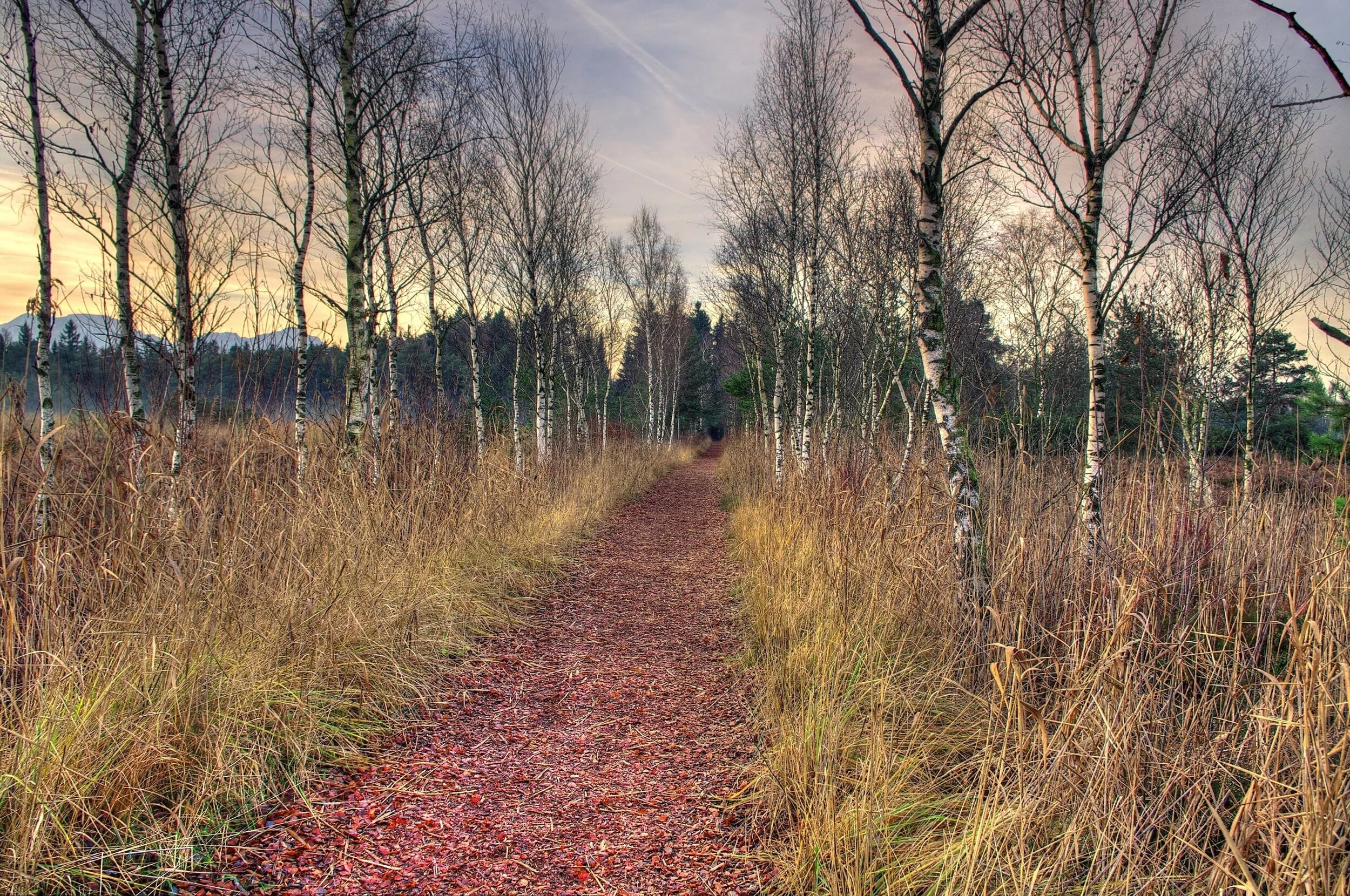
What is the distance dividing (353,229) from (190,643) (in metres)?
4.46

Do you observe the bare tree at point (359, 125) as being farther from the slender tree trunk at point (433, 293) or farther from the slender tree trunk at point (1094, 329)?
the slender tree trunk at point (1094, 329)

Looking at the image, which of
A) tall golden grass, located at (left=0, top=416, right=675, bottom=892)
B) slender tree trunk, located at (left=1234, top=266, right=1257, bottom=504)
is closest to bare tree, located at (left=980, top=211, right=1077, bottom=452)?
slender tree trunk, located at (left=1234, top=266, right=1257, bottom=504)

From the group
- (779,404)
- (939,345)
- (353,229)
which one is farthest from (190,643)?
(779,404)

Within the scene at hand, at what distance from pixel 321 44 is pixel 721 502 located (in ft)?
31.8

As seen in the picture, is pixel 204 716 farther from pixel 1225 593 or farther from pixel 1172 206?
pixel 1172 206

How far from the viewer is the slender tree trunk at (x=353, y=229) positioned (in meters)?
5.67

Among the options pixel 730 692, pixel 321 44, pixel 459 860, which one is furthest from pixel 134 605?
pixel 321 44

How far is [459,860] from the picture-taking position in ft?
7.07

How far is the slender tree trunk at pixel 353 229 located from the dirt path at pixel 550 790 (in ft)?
9.77

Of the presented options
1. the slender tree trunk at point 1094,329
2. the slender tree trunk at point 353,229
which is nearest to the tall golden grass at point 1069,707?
the slender tree trunk at point 1094,329

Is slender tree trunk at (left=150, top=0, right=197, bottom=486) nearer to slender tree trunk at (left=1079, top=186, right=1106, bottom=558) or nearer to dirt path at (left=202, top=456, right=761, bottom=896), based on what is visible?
dirt path at (left=202, top=456, right=761, bottom=896)

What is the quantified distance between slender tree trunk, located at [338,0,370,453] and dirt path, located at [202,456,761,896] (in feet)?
9.77

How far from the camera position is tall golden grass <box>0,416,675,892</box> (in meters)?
1.96

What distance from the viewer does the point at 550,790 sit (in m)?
2.64
